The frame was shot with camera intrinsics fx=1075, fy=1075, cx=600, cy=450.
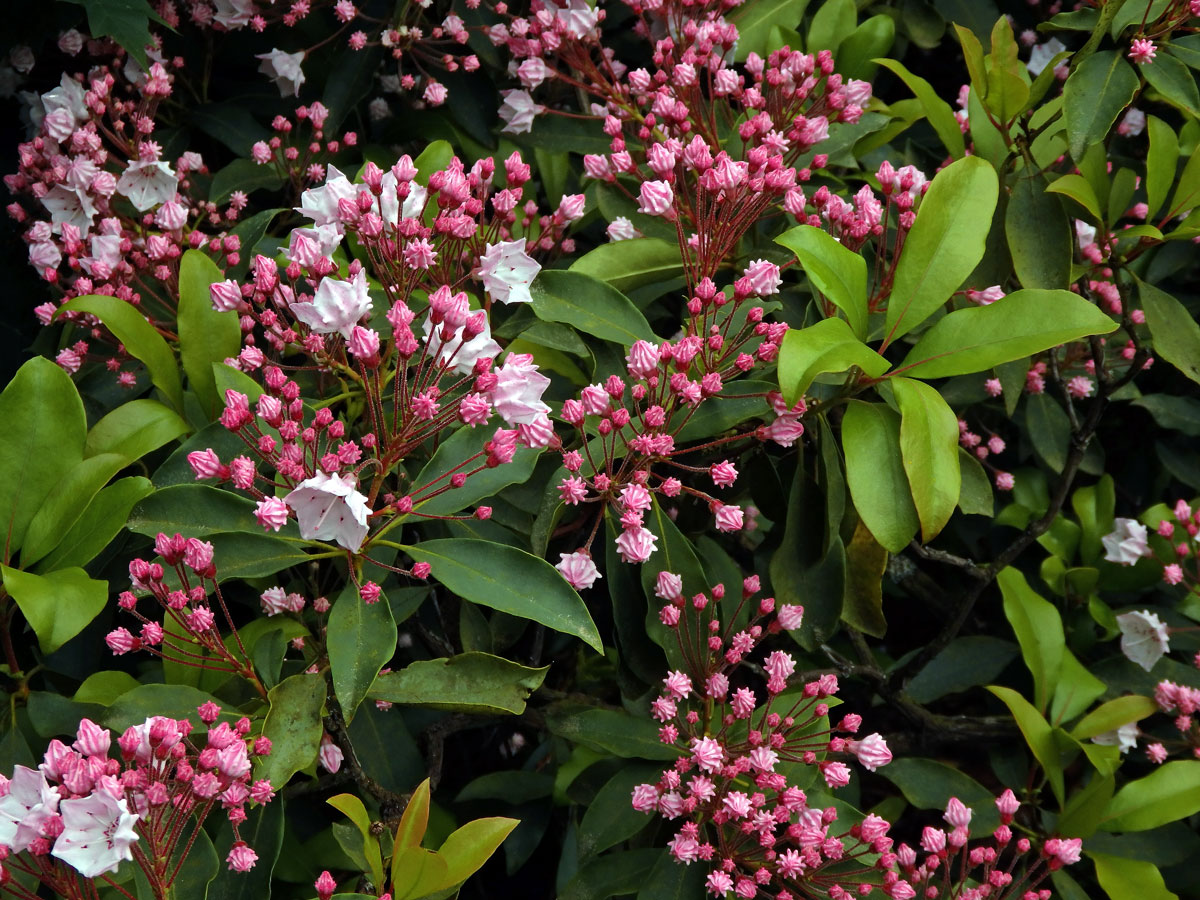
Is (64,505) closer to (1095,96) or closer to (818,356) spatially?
(818,356)

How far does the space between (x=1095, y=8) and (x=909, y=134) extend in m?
0.64

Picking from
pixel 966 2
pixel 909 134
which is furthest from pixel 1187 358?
pixel 966 2

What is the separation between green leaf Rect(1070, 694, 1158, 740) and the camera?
6.47 feet

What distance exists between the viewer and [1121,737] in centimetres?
204

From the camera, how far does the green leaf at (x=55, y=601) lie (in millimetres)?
1355

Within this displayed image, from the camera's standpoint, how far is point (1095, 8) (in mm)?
1840

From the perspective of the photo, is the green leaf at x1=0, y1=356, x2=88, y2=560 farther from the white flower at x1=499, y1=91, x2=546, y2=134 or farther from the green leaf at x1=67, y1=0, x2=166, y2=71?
the white flower at x1=499, y1=91, x2=546, y2=134

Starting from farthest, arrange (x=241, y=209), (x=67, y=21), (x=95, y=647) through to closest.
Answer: (x=241, y=209)
(x=67, y=21)
(x=95, y=647)

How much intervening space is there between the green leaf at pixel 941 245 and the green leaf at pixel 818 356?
0.35 feet

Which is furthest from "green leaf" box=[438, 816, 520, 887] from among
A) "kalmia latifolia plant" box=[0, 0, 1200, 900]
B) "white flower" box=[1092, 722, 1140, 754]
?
"white flower" box=[1092, 722, 1140, 754]

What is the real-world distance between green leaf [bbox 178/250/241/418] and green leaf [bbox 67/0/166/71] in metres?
0.40

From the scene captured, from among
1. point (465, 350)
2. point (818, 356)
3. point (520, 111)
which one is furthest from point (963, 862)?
point (520, 111)

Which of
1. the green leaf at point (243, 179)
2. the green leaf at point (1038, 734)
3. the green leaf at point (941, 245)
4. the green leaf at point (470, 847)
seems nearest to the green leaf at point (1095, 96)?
the green leaf at point (941, 245)

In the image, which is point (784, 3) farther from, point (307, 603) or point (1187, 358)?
point (307, 603)
